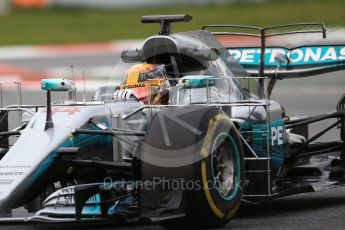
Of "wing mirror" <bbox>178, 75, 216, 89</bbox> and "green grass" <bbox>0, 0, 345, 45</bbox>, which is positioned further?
"green grass" <bbox>0, 0, 345, 45</bbox>

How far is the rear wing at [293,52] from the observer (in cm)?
953

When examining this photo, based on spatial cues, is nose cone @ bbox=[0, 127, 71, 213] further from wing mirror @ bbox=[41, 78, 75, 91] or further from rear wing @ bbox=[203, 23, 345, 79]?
rear wing @ bbox=[203, 23, 345, 79]

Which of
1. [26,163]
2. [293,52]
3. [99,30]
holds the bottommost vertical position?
[26,163]

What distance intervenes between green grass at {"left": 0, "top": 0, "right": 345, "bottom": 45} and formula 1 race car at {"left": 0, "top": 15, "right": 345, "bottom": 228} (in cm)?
1618

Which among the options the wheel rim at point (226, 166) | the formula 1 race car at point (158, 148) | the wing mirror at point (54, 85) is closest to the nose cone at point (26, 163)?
the formula 1 race car at point (158, 148)

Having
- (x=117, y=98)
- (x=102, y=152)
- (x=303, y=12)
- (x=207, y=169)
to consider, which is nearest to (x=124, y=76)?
(x=117, y=98)

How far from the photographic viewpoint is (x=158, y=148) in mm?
6543

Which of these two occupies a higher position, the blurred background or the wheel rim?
the blurred background

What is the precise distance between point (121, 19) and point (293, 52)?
21.2 metres

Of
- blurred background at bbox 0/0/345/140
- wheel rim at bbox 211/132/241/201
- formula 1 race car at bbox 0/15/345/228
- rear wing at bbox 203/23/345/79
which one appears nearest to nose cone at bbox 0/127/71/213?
formula 1 race car at bbox 0/15/345/228

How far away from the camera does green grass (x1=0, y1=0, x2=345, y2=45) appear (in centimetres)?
2640

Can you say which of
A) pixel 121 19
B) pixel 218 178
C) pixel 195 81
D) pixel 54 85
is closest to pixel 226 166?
pixel 218 178

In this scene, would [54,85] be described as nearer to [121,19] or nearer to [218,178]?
[218,178]

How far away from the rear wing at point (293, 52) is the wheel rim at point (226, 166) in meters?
2.56
